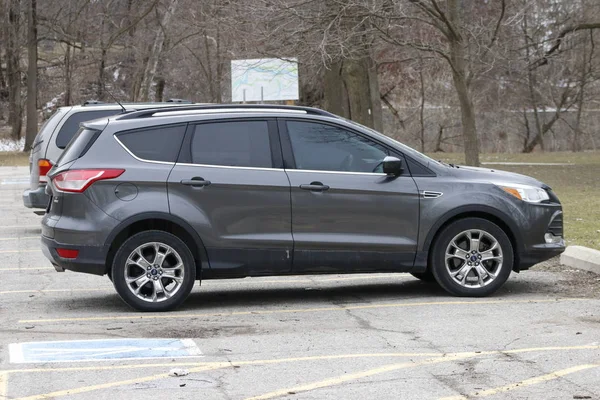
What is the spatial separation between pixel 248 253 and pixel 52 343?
210 centimetres

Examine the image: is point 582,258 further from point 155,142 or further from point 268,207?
point 155,142

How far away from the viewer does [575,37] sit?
4291 centimetres

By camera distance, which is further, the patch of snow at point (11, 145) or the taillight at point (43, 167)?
the patch of snow at point (11, 145)

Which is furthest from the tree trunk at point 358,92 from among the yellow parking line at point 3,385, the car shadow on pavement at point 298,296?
the yellow parking line at point 3,385

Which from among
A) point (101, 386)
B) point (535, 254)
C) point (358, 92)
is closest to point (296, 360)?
point (101, 386)

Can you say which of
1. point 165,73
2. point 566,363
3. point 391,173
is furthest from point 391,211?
point 165,73

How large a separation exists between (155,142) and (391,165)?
6.82ft

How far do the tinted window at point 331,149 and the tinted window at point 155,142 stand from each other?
3.33ft

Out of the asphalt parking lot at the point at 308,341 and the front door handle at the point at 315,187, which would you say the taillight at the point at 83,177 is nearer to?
the asphalt parking lot at the point at 308,341

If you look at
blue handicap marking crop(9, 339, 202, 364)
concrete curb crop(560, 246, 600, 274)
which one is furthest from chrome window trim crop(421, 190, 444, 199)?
blue handicap marking crop(9, 339, 202, 364)

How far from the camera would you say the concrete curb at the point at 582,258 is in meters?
10.9

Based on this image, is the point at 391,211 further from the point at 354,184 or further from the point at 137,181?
A: the point at 137,181

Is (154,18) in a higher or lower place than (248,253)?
higher

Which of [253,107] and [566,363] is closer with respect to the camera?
[566,363]
